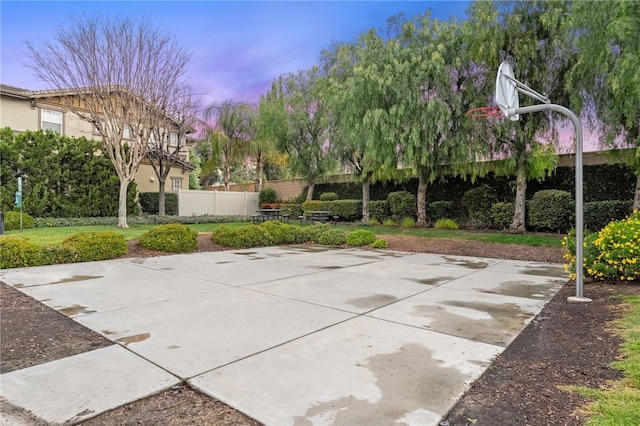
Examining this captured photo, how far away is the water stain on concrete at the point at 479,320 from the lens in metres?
3.65

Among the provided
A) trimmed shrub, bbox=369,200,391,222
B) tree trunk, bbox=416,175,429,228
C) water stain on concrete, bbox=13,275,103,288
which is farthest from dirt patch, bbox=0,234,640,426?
trimmed shrub, bbox=369,200,391,222

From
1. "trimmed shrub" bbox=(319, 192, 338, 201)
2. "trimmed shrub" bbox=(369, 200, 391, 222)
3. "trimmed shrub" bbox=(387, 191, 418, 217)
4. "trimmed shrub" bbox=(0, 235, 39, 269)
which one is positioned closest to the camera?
"trimmed shrub" bbox=(0, 235, 39, 269)

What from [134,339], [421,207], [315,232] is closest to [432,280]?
[134,339]

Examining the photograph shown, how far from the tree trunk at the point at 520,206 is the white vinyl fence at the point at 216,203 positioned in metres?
16.5

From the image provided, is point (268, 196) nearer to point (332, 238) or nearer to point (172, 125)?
point (172, 125)

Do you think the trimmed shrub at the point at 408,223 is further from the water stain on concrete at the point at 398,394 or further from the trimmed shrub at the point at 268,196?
the water stain on concrete at the point at 398,394

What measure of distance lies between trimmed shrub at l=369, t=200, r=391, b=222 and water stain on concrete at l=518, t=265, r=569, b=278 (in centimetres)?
1004

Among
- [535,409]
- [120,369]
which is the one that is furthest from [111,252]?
[535,409]

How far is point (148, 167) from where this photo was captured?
2141 cm

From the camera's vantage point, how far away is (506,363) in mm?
3012

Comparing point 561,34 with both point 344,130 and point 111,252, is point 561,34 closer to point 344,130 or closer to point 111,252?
point 344,130

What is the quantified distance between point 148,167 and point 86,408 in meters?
21.2

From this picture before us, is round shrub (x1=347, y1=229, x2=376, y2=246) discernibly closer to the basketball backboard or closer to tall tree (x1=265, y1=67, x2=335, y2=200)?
the basketball backboard

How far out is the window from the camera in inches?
727
